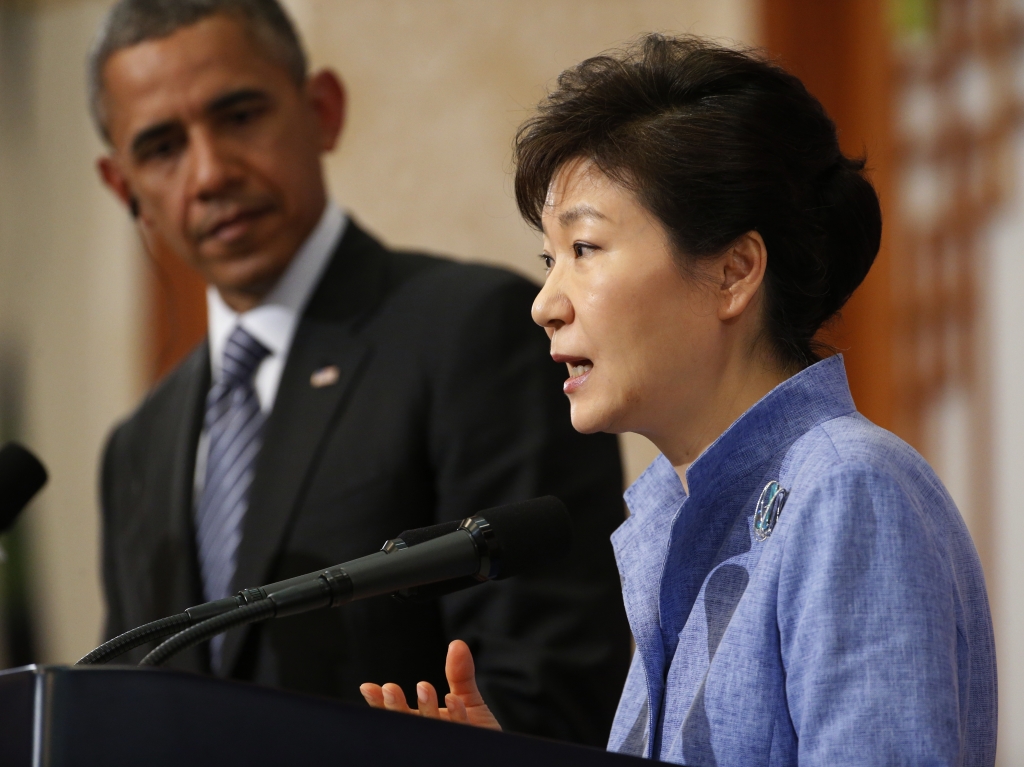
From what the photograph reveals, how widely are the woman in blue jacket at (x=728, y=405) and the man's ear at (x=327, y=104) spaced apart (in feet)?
3.38

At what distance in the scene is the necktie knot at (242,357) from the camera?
202 centimetres

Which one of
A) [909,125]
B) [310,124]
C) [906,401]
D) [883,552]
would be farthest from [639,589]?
[909,125]

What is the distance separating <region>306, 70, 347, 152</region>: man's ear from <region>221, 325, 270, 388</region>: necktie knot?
37 centimetres

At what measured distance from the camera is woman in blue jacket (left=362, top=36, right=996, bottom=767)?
885 millimetres

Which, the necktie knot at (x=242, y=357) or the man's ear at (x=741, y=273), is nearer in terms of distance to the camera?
the man's ear at (x=741, y=273)

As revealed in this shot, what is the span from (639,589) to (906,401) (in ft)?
5.72

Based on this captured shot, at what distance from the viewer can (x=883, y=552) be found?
2.83 ft

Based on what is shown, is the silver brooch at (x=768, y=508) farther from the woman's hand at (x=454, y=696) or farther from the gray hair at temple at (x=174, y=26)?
the gray hair at temple at (x=174, y=26)

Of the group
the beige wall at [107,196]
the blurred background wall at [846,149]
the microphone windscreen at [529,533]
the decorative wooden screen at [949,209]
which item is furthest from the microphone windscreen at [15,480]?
the decorative wooden screen at [949,209]

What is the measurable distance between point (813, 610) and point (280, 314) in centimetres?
132

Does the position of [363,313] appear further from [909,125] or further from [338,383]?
[909,125]

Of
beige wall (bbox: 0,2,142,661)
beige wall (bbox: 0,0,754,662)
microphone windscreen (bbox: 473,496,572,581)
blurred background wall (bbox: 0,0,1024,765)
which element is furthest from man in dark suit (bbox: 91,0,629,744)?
beige wall (bbox: 0,2,142,661)

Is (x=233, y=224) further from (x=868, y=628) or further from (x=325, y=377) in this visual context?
(x=868, y=628)

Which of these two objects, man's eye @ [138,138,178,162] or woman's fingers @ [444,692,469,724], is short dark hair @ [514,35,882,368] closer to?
woman's fingers @ [444,692,469,724]
